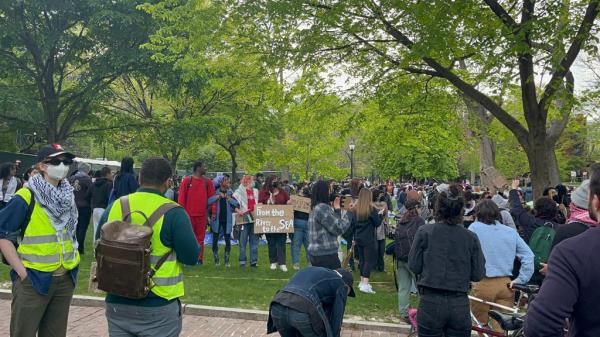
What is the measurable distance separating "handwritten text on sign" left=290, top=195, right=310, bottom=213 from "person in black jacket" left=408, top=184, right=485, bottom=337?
236 inches

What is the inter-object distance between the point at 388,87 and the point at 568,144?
1424 inches

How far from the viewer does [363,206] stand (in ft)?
30.2

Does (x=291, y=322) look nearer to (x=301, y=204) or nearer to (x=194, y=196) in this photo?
(x=194, y=196)

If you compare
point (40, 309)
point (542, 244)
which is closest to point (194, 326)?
point (40, 309)

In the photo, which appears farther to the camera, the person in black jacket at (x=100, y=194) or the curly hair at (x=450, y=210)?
the person in black jacket at (x=100, y=194)

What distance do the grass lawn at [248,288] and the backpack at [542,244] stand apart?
2.09m

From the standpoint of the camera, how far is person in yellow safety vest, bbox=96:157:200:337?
343 centimetres

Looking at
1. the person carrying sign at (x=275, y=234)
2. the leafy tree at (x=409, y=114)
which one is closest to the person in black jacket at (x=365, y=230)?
the person carrying sign at (x=275, y=234)

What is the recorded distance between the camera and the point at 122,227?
11.1 ft

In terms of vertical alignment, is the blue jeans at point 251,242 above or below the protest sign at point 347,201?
below

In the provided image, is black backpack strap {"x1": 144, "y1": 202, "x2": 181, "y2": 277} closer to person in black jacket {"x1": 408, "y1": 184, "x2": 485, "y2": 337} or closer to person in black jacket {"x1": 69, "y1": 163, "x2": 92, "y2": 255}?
person in black jacket {"x1": 408, "y1": 184, "x2": 485, "y2": 337}

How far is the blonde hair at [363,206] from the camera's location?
916 cm

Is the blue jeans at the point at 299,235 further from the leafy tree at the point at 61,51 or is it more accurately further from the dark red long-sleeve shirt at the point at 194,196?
the leafy tree at the point at 61,51

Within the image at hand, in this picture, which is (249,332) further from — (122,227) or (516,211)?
(516,211)
